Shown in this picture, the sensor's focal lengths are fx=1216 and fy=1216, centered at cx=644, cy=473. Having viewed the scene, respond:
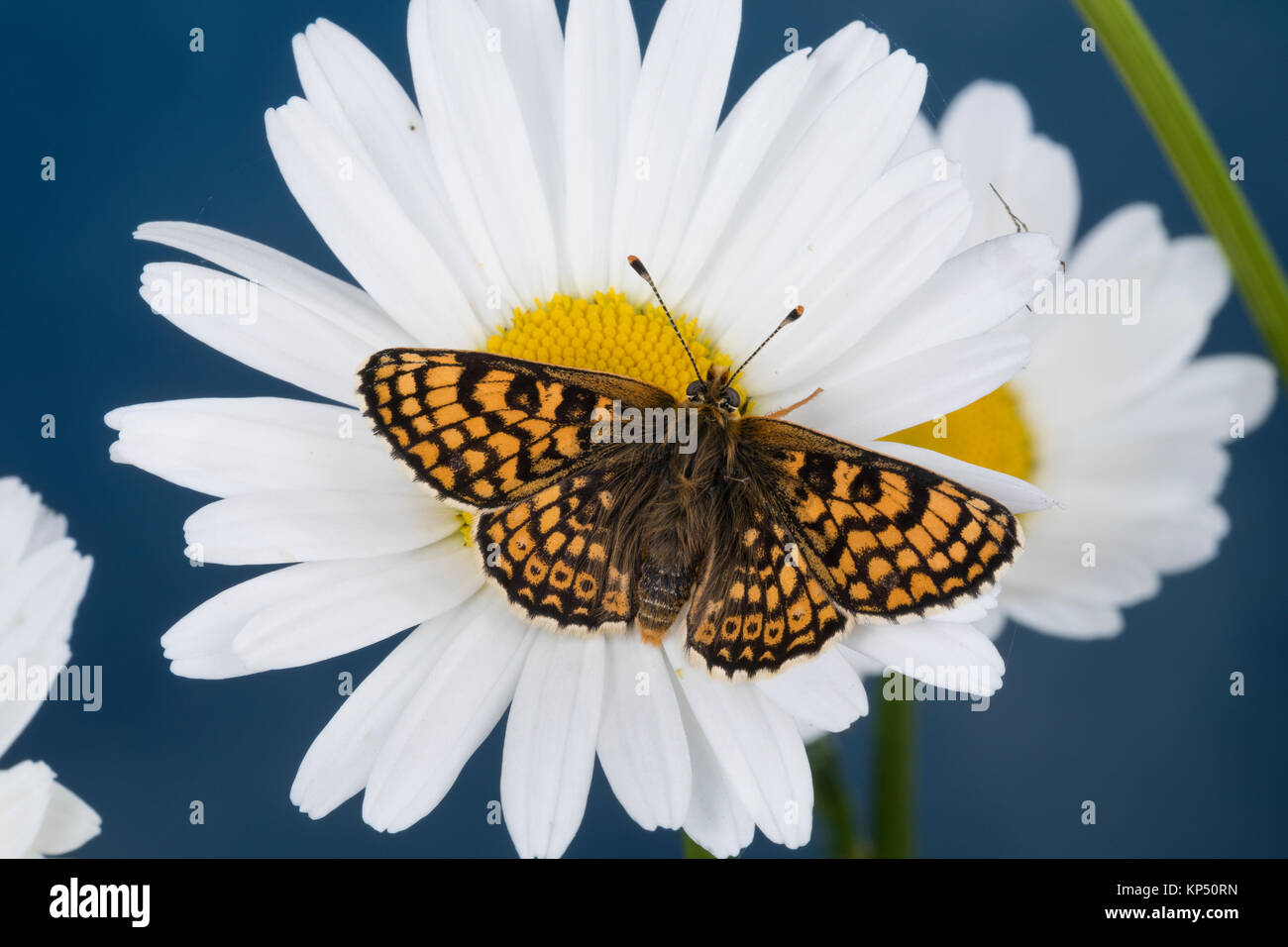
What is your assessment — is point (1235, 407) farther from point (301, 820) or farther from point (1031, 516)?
point (301, 820)

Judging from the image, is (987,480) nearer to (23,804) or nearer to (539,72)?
(539,72)

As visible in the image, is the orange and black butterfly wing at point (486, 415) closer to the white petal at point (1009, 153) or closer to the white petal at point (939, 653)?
the white petal at point (939, 653)

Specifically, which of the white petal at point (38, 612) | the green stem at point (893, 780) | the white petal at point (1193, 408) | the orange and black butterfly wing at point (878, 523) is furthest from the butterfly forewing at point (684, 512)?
the white petal at point (1193, 408)

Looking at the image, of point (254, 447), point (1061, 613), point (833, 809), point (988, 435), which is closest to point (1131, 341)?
point (988, 435)

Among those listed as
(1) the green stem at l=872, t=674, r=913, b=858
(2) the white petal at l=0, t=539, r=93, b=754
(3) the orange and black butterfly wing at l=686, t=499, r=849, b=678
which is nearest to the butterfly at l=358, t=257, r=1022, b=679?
(3) the orange and black butterfly wing at l=686, t=499, r=849, b=678

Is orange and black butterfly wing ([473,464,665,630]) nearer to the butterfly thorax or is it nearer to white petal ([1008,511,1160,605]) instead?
the butterfly thorax
